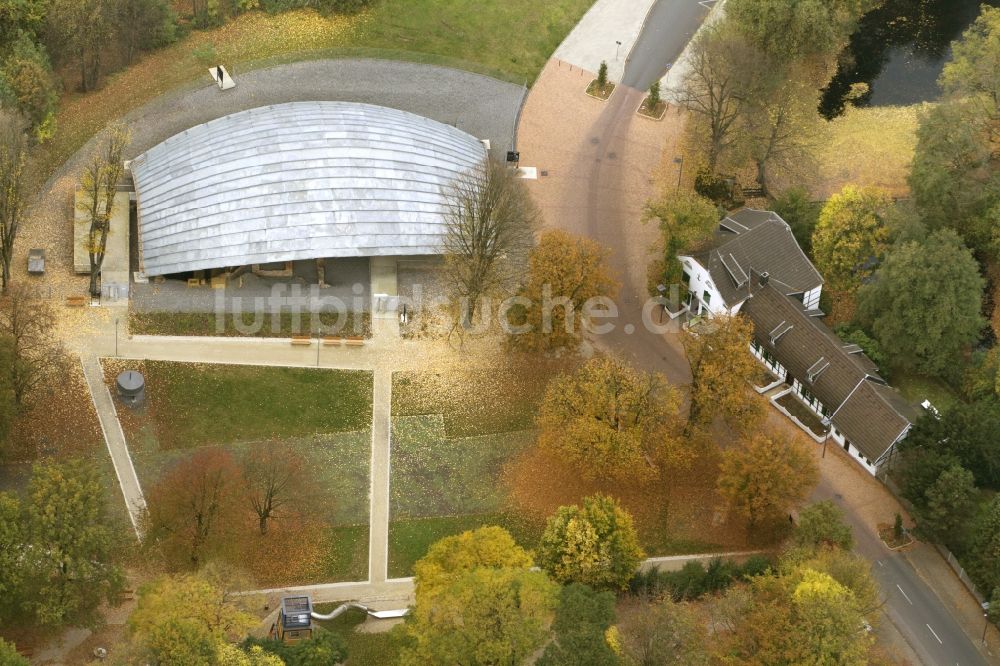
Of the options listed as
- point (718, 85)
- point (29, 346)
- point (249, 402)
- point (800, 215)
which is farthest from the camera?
point (718, 85)

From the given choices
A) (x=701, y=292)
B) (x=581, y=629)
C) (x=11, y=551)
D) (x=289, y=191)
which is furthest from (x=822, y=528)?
(x=11, y=551)

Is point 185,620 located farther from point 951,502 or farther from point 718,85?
point 718,85

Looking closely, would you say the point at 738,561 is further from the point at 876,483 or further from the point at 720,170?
the point at 720,170

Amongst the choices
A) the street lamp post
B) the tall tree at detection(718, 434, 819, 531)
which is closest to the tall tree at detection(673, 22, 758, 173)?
the tall tree at detection(718, 434, 819, 531)

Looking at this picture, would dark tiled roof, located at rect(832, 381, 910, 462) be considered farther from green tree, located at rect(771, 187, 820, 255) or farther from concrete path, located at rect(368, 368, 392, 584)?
concrete path, located at rect(368, 368, 392, 584)

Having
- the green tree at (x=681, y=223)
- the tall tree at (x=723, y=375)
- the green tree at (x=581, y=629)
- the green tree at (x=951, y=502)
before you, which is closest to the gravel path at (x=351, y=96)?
the green tree at (x=681, y=223)

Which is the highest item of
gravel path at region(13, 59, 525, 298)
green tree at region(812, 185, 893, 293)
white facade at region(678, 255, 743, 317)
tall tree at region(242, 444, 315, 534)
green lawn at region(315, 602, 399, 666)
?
gravel path at region(13, 59, 525, 298)

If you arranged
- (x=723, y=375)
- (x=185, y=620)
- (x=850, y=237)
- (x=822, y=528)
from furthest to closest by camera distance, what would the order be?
(x=850, y=237), (x=723, y=375), (x=822, y=528), (x=185, y=620)
